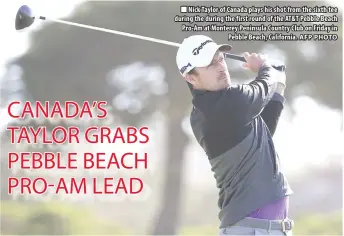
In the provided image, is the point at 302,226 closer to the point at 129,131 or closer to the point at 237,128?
the point at 129,131

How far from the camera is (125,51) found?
6023 mm

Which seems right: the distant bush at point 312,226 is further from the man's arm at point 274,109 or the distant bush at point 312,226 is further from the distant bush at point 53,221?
the man's arm at point 274,109

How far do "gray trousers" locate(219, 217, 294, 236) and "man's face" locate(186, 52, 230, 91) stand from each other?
43 centimetres

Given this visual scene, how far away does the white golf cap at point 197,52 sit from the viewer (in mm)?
2152

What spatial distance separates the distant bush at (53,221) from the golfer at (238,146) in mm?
4023

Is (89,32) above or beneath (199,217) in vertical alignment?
above

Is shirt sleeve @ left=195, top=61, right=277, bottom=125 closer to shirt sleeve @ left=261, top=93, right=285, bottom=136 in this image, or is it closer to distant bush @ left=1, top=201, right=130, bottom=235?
shirt sleeve @ left=261, top=93, right=285, bottom=136

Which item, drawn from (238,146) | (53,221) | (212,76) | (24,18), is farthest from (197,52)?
(53,221)

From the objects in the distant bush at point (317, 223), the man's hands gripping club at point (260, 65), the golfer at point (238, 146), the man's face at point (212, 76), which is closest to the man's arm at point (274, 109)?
the man's hands gripping club at point (260, 65)

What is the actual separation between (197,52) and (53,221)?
4281 millimetres

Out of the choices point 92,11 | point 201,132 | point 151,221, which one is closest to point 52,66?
point 92,11

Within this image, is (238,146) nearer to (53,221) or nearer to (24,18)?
(24,18)

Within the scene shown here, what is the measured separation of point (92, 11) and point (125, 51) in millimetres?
578

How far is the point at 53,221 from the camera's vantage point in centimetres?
612
